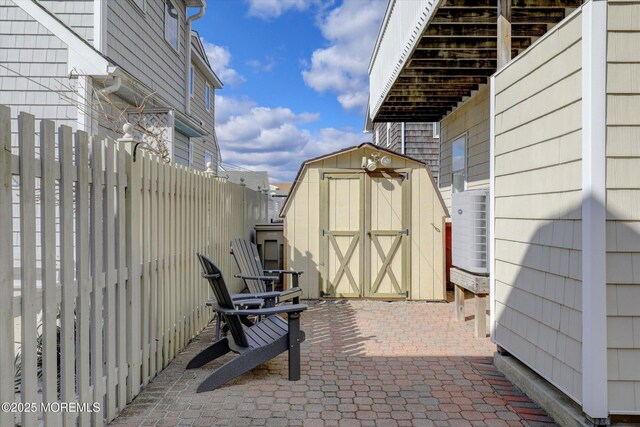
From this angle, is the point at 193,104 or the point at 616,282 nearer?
the point at 616,282

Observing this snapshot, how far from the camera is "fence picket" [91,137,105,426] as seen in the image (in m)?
2.45

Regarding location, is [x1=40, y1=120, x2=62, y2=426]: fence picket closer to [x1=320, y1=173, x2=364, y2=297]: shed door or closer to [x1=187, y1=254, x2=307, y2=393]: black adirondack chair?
[x1=187, y1=254, x2=307, y2=393]: black adirondack chair

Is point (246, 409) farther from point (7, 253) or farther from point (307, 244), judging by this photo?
point (307, 244)

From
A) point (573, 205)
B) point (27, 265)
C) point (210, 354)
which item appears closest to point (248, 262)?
point (210, 354)

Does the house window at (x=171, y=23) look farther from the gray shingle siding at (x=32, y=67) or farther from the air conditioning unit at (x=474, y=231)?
the air conditioning unit at (x=474, y=231)

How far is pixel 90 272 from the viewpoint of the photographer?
254cm

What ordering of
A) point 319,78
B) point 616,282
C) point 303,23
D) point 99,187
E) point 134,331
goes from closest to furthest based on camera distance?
point 616,282 → point 99,187 → point 134,331 → point 303,23 → point 319,78

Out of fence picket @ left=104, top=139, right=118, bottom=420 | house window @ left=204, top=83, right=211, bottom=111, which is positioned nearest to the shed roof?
fence picket @ left=104, top=139, right=118, bottom=420

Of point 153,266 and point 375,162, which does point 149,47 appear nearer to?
point 375,162

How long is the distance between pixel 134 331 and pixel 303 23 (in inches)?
727

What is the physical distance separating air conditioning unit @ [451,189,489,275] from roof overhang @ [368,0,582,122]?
70.1 inches

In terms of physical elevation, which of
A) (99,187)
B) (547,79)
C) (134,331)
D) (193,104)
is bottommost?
(134,331)

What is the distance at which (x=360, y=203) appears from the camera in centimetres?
634

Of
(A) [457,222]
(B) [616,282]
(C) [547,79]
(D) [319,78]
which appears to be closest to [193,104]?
(A) [457,222]
